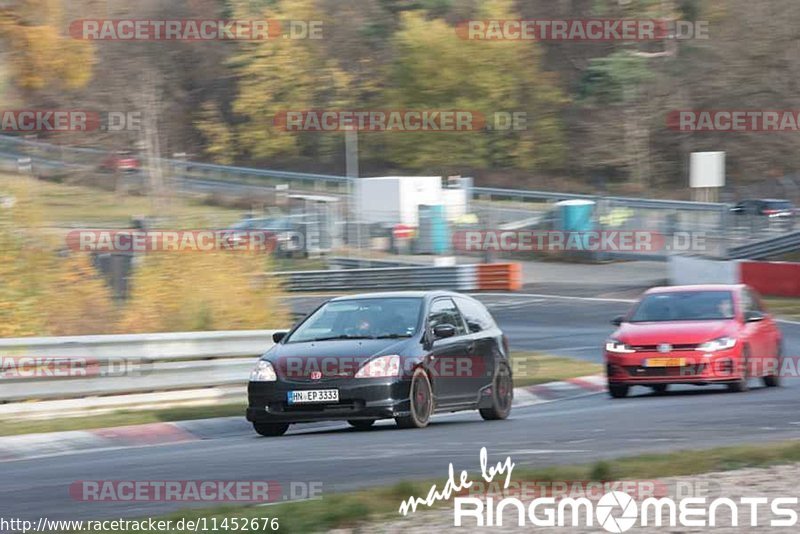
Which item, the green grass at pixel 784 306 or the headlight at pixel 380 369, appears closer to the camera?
the headlight at pixel 380 369

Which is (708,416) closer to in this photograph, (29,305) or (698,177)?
(29,305)

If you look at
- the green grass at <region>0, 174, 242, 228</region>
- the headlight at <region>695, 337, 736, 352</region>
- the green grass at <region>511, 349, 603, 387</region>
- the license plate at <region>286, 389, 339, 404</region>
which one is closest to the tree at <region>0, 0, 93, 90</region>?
the green grass at <region>0, 174, 242, 228</region>

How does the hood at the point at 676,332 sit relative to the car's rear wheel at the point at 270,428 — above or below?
above

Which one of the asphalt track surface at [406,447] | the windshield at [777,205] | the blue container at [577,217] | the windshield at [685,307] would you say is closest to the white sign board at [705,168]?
the blue container at [577,217]

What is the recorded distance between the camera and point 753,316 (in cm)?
1866

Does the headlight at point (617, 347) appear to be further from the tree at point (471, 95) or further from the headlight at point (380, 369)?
the tree at point (471, 95)

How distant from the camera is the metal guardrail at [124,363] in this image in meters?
15.6

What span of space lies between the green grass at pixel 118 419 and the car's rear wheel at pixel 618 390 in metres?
4.66

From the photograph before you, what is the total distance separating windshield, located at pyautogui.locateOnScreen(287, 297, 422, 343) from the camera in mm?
14422

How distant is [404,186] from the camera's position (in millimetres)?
52656

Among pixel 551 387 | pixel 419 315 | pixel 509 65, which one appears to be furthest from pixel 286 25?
pixel 419 315

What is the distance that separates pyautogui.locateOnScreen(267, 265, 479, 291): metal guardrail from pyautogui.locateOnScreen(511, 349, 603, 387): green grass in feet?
52.7

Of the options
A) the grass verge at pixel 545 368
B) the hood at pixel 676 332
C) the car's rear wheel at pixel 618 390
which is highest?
the hood at pixel 676 332

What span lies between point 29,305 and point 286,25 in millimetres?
61617
